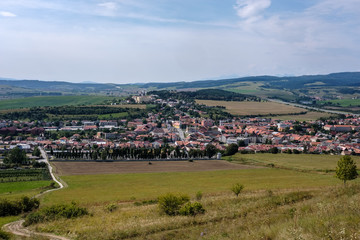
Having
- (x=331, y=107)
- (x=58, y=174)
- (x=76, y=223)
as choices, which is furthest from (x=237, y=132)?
(x=331, y=107)

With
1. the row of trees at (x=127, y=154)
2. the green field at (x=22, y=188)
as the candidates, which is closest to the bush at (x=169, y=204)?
the green field at (x=22, y=188)

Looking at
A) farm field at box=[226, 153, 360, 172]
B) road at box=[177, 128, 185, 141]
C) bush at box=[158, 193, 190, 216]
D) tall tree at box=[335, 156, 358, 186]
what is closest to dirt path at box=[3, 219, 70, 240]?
bush at box=[158, 193, 190, 216]

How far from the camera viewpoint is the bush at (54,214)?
18.6 m

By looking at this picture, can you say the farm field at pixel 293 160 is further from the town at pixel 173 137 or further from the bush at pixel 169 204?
the bush at pixel 169 204

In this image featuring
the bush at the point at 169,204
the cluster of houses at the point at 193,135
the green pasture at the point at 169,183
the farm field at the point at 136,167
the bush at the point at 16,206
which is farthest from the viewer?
the cluster of houses at the point at 193,135

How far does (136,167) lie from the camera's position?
46.8 m

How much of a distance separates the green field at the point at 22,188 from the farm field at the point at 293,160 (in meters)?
30.0

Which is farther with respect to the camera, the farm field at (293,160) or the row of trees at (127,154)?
the row of trees at (127,154)

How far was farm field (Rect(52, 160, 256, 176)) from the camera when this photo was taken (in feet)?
143

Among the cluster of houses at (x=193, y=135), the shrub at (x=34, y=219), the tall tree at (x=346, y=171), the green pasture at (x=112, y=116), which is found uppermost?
the tall tree at (x=346, y=171)

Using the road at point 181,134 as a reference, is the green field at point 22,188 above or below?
above

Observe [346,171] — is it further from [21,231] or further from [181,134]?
[181,134]

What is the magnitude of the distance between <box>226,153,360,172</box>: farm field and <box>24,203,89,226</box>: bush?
1287 inches

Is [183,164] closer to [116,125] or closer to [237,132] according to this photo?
[237,132]
